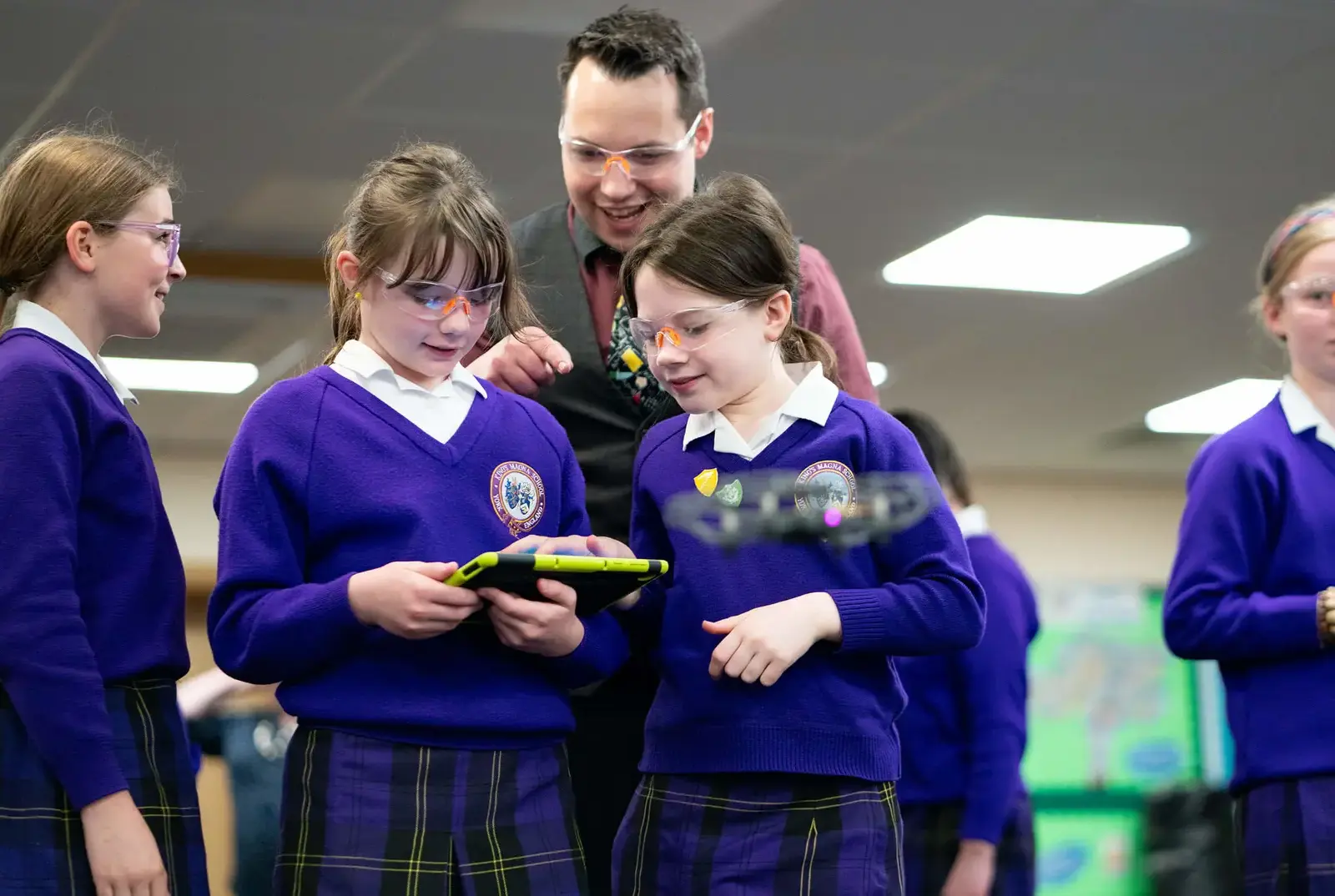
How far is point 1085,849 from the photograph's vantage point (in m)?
7.08

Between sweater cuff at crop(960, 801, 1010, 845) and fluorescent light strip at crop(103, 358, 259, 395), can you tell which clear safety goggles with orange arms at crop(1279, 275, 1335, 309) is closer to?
sweater cuff at crop(960, 801, 1010, 845)

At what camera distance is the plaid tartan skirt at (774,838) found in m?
1.40

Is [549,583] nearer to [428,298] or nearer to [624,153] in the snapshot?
[428,298]

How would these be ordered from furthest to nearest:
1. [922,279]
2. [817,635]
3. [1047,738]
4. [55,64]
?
1. [1047,738]
2. [922,279]
3. [55,64]
4. [817,635]

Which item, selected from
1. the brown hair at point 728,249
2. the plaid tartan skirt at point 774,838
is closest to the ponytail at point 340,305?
the brown hair at point 728,249

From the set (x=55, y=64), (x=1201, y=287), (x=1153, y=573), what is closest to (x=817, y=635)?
(x=55, y=64)

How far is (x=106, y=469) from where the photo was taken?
148 centimetres

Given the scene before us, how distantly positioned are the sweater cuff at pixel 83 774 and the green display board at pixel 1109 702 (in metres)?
6.06

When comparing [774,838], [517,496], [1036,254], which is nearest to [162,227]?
[517,496]

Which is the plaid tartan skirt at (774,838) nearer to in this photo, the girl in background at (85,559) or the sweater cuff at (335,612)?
the sweater cuff at (335,612)

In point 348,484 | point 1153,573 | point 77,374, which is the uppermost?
point 1153,573

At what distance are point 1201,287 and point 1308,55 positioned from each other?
1722 mm

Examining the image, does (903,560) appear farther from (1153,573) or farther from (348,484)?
(1153,573)

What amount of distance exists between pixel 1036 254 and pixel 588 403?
366cm
